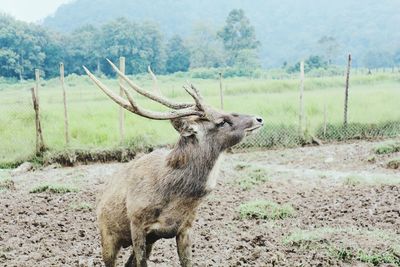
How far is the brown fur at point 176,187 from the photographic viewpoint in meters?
4.52

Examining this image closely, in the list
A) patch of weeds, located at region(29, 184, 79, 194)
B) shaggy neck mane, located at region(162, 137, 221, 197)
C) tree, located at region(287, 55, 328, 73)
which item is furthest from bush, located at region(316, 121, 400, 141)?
tree, located at region(287, 55, 328, 73)

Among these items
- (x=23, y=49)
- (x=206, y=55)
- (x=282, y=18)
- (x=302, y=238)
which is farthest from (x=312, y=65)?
(x=282, y=18)

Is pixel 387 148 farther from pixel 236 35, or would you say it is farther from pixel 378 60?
pixel 378 60

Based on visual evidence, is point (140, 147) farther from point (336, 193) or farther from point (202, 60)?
point (202, 60)

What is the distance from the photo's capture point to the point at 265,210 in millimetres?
7945

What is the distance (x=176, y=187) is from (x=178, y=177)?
0.08 m

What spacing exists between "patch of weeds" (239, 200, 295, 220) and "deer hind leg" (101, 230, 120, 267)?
3.12 metres

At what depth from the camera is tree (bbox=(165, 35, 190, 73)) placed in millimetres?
50688

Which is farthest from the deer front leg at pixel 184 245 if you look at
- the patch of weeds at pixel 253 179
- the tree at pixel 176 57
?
the tree at pixel 176 57

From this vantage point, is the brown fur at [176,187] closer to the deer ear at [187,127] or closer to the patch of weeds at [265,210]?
the deer ear at [187,127]

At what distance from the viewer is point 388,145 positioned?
13.6m

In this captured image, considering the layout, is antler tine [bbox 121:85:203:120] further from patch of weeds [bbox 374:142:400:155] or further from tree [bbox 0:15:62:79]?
tree [bbox 0:15:62:79]

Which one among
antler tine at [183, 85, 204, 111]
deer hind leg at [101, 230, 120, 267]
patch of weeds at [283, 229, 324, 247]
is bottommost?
patch of weeds at [283, 229, 324, 247]

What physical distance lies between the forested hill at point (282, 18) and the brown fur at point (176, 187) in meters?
77.7
